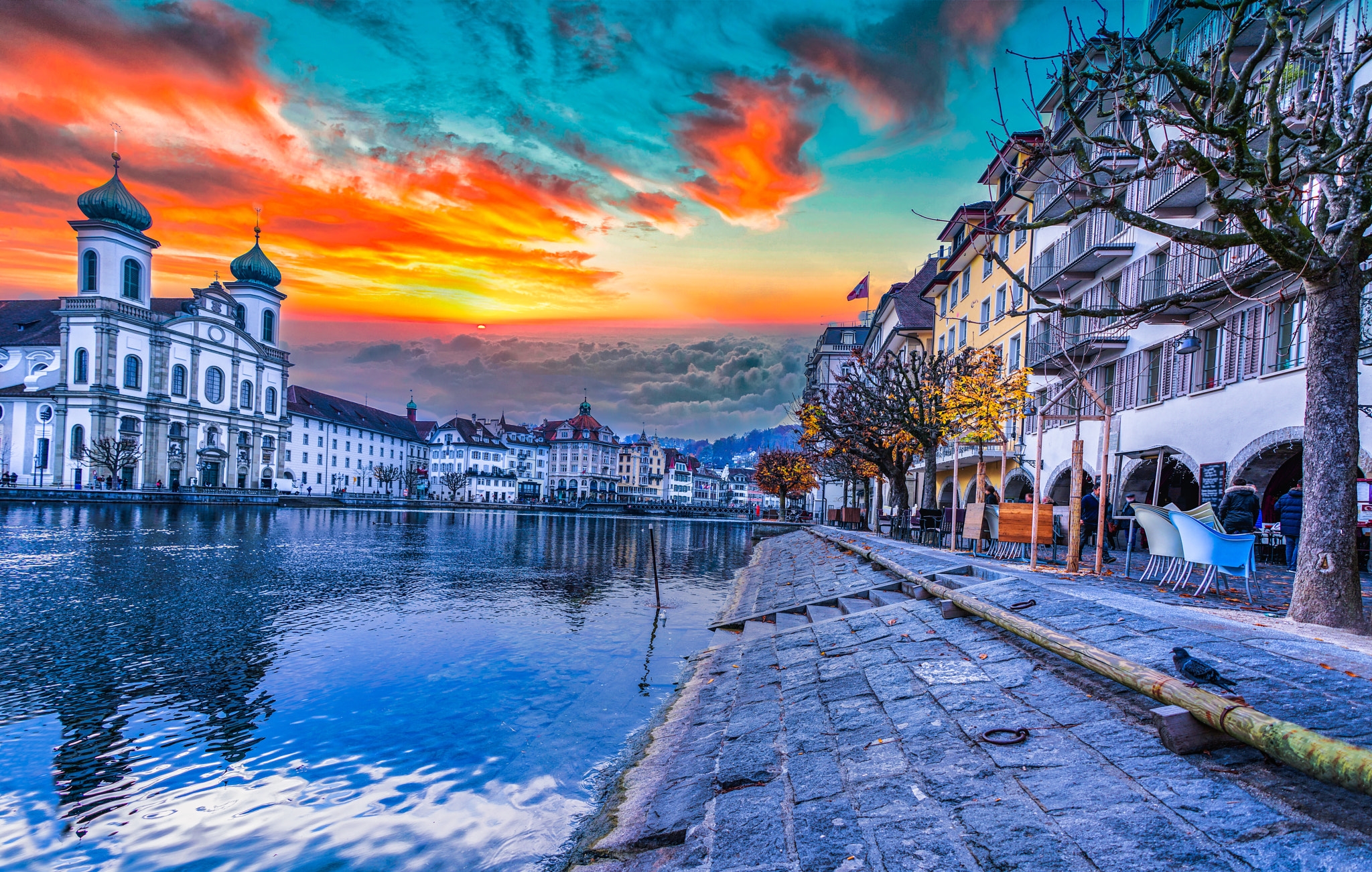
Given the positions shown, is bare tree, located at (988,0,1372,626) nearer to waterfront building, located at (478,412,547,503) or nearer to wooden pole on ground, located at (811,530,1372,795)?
wooden pole on ground, located at (811,530,1372,795)

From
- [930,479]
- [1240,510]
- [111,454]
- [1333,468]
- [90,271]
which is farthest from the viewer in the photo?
[90,271]

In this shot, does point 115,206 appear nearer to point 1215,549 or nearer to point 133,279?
point 133,279

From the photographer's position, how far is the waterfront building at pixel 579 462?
169750mm

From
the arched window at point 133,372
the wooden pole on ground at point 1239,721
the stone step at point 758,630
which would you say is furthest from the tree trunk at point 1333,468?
the arched window at point 133,372

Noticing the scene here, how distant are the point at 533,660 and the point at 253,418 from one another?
9515 centimetres

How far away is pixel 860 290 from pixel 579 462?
11896cm

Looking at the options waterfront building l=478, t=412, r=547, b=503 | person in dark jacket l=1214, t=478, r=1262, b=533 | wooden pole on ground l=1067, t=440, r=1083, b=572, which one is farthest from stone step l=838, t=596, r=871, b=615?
waterfront building l=478, t=412, r=547, b=503

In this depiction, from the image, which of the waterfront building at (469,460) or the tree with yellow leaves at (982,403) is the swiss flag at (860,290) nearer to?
the tree with yellow leaves at (982,403)

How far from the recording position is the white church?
74.6 meters

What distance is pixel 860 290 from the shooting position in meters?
59.1

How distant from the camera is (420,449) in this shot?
150m

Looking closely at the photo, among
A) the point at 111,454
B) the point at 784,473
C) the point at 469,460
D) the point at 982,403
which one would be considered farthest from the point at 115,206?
the point at 982,403

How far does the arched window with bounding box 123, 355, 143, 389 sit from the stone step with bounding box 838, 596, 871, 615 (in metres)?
88.0

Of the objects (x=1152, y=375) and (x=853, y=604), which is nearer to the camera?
(x=853, y=604)
